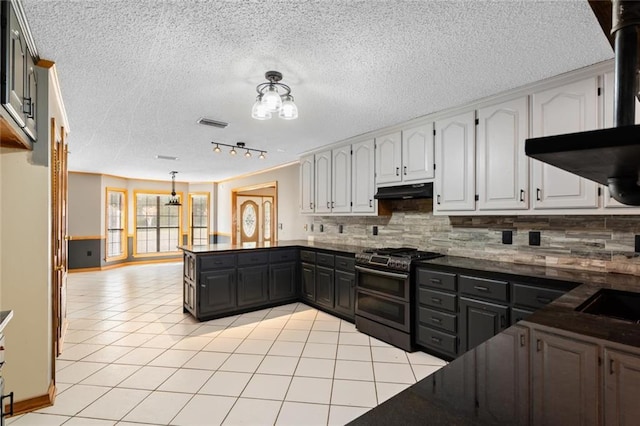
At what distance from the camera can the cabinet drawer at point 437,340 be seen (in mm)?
2723

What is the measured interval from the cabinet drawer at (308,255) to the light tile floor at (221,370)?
0.70 meters

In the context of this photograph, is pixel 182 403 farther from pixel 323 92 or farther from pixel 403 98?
pixel 403 98

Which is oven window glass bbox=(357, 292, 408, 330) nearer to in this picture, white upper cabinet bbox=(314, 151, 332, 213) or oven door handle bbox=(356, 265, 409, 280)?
oven door handle bbox=(356, 265, 409, 280)

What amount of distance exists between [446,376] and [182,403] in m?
2.09

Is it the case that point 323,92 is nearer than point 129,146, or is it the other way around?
point 323,92

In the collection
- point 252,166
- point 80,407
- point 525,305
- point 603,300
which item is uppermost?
point 252,166

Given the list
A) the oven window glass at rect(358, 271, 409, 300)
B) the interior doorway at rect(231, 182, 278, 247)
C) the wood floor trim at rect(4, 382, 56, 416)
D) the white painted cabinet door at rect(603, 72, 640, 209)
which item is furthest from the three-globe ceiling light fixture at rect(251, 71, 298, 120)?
the interior doorway at rect(231, 182, 278, 247)

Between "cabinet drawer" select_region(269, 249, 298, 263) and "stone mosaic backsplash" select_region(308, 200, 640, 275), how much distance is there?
1.02 m

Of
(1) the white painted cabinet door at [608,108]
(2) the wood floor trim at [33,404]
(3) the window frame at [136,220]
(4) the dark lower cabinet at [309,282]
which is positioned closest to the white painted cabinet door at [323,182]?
(4) the dark lower cabinet at [309,282]

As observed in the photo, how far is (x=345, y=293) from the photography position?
3.89 metres

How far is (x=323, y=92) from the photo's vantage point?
2.70m

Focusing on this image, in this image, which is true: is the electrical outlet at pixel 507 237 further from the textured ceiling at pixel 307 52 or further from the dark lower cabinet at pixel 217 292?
the dark lower cabinet at pixel 217 292

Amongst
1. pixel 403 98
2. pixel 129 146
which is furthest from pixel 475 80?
pixel 129 146

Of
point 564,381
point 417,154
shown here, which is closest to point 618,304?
point 564,381
